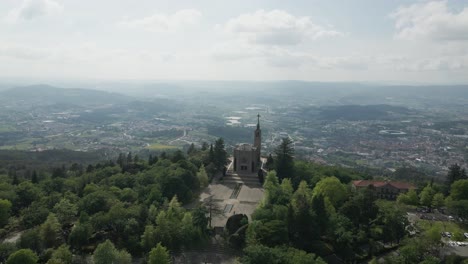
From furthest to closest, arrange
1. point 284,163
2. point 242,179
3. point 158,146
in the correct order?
point 158,146 → point 242,179 → point 284,163

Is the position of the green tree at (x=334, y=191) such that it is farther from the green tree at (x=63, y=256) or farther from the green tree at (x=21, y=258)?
the green tree at (x=21, y=258)

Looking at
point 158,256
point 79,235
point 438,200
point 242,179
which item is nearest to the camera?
point 158,256

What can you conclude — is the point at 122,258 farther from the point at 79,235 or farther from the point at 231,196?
the point at 231,196

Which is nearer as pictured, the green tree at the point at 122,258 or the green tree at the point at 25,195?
the green tree at the point at 122,258

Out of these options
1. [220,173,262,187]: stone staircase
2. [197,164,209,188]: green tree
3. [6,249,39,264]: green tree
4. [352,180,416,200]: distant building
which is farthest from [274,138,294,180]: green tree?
[6,249,39,264]: green tree

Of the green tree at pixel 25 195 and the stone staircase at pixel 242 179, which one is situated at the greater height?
the green tree at pixel 25 195

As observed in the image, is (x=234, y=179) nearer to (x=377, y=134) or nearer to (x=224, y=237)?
(x=224, y=237)

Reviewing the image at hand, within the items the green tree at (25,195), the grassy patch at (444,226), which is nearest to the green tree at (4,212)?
the green tree at (25,195)

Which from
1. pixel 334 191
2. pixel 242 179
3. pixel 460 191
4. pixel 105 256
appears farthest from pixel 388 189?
pixel 105 256

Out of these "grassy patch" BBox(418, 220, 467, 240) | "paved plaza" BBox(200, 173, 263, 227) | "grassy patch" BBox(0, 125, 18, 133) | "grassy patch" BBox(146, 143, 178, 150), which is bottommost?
"grassy patch" BBox(146, 143, 178, 150)

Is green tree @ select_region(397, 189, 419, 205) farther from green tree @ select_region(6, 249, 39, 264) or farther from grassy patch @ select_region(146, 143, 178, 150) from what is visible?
grassy patch @ select_region(146, 143, 178, 150)

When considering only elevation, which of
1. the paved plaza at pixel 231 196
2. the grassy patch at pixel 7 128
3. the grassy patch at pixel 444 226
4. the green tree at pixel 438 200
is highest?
the green tree at pixel 438 200
